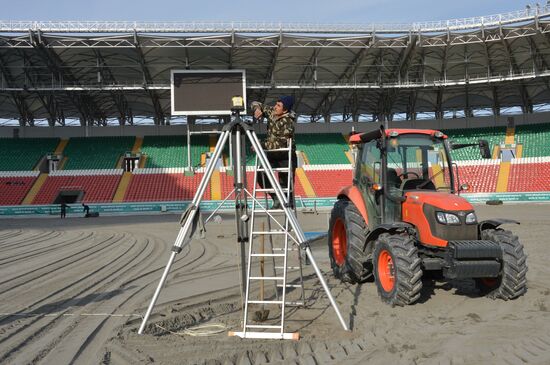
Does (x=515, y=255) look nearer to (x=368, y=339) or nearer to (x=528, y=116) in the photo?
(x=368, y=339)

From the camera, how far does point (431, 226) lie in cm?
552

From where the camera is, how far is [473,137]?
120ft

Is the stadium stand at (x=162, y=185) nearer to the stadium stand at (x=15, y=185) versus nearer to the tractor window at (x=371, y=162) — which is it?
the stadium stand at (x=15, y=185)

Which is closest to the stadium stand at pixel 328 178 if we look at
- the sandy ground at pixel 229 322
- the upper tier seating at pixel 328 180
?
the upper tier seating at pixel 328 180

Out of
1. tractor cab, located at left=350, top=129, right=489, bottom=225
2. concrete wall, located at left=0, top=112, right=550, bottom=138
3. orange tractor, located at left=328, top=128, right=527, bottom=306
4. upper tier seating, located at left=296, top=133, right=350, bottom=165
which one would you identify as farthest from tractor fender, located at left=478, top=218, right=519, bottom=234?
concrete wall, located at left=0, top=112, right=550, bottom=138

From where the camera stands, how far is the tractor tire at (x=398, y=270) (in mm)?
5168

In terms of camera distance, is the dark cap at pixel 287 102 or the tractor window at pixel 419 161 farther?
the tractor window at pixel 419 161

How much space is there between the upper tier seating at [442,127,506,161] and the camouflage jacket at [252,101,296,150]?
104ft

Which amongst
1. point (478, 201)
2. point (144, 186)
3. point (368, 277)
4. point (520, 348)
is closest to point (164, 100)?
point (144, 186)

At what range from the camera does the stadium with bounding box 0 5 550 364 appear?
4.36 meters

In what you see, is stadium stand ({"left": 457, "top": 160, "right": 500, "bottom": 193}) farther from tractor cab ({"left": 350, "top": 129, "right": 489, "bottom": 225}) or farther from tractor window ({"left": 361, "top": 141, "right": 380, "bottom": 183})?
tractor window ({"left": 361, "top": 141, "right": 380, "bottom": 183})

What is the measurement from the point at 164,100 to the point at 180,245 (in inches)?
1307

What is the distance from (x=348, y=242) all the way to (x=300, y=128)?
3331 cm

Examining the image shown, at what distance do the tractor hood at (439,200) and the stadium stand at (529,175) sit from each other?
89.7ft
